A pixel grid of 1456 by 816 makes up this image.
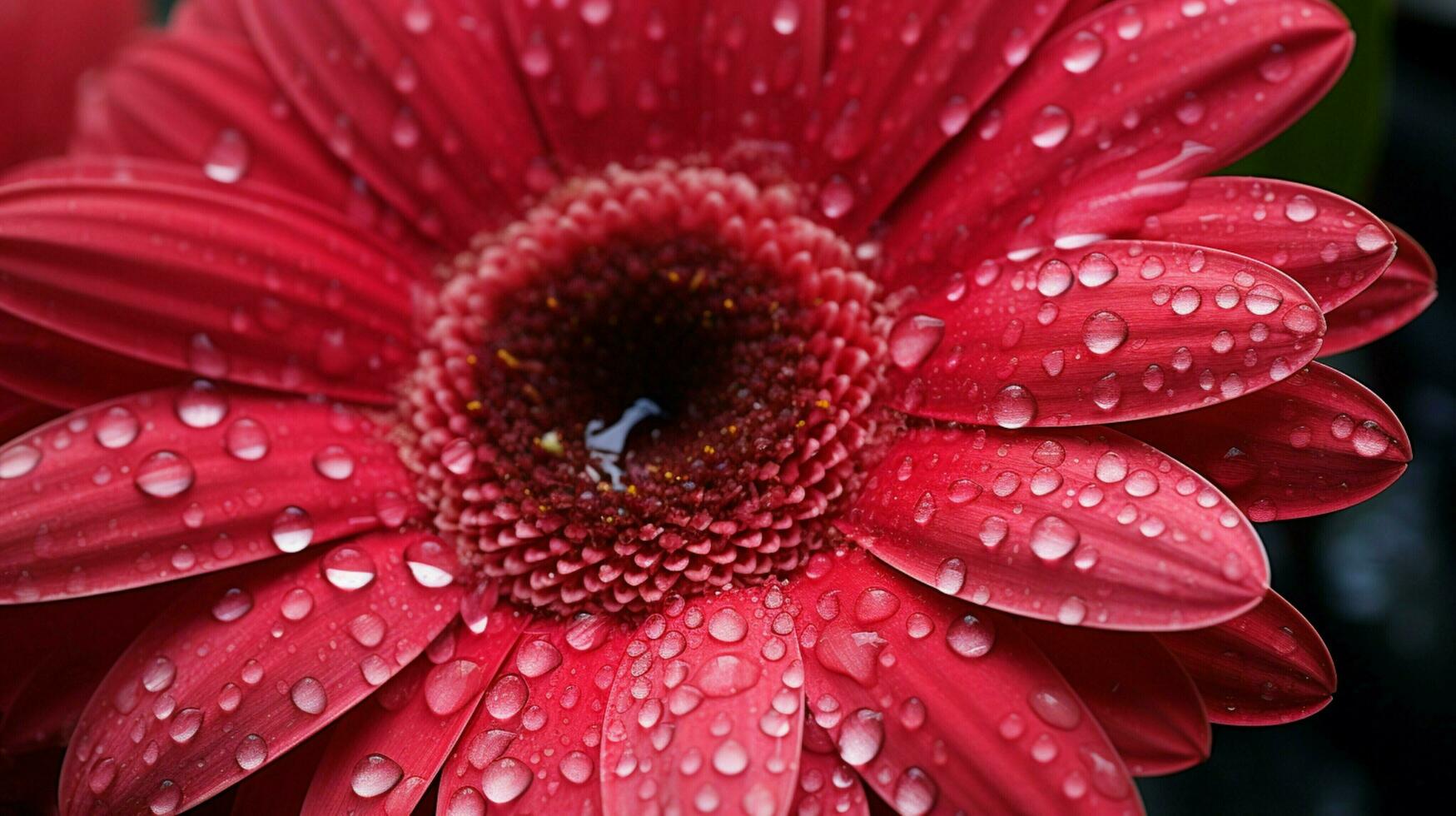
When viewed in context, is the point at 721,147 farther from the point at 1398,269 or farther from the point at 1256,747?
the point at 1256,747

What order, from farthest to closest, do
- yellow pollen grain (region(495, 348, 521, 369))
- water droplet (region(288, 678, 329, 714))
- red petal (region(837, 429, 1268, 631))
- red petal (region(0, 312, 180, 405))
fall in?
1. yellow pollen grain (region(495, 348, 521, 369))
2. red petal (region(0, 312, 180, 405))
3. water droplet (region(288, 678, 329, 714))
4. red petal (region(837, 429, 1268, 631))

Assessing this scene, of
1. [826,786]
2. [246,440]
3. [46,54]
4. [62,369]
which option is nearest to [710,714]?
[826,786]

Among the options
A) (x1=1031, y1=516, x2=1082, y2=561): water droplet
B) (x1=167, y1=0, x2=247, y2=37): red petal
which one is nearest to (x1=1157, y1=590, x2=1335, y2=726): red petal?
(x1=1031, y1=516, x2=1082, y2=561): water droplet

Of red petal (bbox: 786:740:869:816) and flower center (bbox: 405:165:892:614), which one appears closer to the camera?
red petal (bbox: 786:740:869:816)

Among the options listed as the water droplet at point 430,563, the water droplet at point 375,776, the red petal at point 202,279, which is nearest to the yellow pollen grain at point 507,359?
the red petal at point 202,279

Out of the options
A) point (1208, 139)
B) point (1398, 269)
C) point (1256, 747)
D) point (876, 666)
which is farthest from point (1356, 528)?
point (876, 666)

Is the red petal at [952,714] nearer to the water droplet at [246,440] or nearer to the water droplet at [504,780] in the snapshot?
the water droplet at [504,780]

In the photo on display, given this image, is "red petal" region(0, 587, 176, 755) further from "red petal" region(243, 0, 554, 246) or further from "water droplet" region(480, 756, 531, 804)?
"red petal" region(243, 0, 554, 246)
